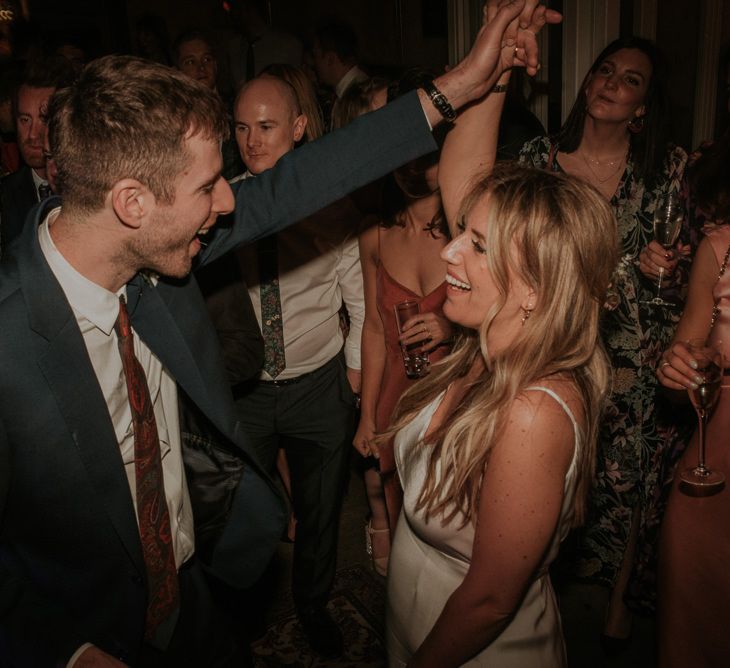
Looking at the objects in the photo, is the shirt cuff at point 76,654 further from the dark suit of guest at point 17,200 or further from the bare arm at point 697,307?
the dark suit of guest at point 17,200

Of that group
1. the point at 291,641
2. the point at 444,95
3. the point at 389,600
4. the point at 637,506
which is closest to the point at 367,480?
the point at 291,641

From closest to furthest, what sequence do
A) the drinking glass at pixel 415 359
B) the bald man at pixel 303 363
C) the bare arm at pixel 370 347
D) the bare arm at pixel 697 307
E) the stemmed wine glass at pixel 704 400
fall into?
the stemmed wine glass at pixel 704 400, the bare arm at pixel 697 307, the drinking glass at pixel 415 359, the bald man at pixel 303 363, the bare arm at pixel 370 347

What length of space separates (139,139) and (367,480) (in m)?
2.21

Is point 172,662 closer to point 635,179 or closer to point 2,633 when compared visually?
point 2,633

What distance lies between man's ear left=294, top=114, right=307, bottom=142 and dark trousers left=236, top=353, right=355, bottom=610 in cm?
104

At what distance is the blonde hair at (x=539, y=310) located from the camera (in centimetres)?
134

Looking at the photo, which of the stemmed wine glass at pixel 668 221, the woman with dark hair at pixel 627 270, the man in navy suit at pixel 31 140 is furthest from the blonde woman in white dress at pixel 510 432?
the man in navy suit at pixel 31 140

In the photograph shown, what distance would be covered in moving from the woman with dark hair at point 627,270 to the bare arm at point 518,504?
4.69ft

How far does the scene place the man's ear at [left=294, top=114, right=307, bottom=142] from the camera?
279 cm

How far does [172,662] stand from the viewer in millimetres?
1803

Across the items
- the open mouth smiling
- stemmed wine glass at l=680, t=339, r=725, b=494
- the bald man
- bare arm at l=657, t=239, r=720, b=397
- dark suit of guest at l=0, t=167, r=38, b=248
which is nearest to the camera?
the open mouth smiling

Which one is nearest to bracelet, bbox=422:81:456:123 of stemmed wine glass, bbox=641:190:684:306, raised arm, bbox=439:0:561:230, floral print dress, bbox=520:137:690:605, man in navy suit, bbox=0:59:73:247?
raised arm, bbox=439:0:561:230

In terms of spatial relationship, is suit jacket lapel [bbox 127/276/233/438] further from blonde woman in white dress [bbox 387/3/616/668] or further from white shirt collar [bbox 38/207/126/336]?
blonde woman in white dress [bbox 387/3/616/668]

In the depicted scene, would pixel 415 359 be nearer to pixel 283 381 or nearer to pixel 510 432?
pixel 283 381
